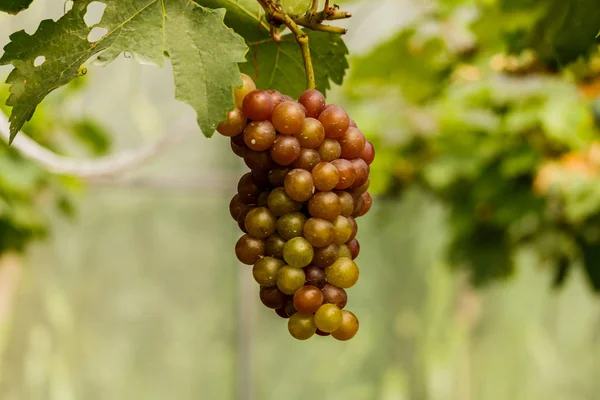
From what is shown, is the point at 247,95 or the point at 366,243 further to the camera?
the point at 366,243

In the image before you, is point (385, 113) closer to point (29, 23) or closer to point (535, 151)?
point (535, 151)

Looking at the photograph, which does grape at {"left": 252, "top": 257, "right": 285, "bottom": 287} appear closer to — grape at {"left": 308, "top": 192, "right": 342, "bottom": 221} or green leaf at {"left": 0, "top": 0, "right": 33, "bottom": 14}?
grape at {"left": 308, "top": 192, "right": 342, "bottom": 221}

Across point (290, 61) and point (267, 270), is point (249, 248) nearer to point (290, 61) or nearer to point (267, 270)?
point (267, 270)

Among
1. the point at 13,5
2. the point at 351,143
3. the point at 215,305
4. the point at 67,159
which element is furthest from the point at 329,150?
the point at 215,305

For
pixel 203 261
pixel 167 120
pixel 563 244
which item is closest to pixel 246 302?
pixel 203 261

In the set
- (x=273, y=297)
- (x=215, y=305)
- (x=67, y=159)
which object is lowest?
(x=215, y=305)
